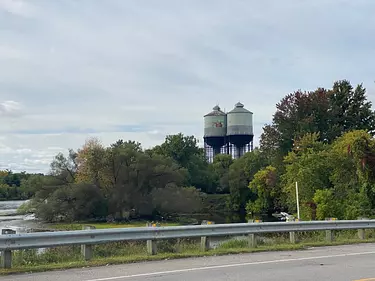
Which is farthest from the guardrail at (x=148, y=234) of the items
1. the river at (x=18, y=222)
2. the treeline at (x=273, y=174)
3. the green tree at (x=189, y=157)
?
the green tree at (x=189, y=157)

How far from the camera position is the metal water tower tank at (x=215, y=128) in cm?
10306

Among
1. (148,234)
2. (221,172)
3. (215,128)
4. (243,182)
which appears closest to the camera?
(148,234)

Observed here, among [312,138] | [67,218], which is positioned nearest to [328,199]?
[312,138]

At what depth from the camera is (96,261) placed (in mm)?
10977

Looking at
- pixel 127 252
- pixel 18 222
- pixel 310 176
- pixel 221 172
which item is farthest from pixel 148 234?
pixel 221 172

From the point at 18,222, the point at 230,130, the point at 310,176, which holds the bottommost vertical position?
the point at 18,222

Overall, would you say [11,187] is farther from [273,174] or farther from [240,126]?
[273,174]

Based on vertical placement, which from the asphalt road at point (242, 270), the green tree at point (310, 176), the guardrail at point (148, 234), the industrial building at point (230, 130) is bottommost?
the asphalt road at point (242, 270)

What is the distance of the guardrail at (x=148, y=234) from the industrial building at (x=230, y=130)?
81.7 metres

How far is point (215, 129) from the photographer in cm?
10419

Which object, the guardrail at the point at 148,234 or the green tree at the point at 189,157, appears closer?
the guardrail at the point at 148,234

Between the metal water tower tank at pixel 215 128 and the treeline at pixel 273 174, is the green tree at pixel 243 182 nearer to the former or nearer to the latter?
the treeline at pixel 273 174

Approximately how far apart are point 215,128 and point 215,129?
283 mm

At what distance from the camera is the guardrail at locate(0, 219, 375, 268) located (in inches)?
399
